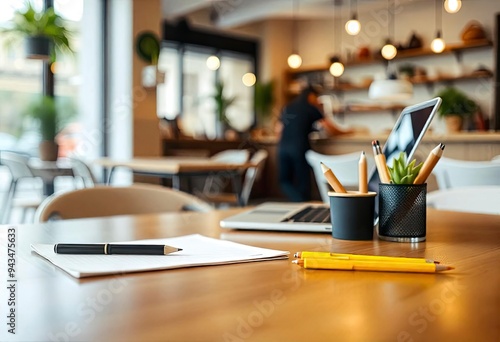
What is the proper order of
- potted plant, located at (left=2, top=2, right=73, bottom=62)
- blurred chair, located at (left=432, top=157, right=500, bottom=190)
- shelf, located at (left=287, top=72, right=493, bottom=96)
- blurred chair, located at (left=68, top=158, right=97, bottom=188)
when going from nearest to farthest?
blurred chair, located at (left=432, top=157, right=500, bottom=190)
blurred chair, located at (left=68, top=158, right=97, bottom=188)
potted plant, located at (left=2, top=2, right=73, bottom=62)
shelf, located at (left=287, top=72, right=493, bottom=96)

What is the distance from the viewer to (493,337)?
508 millimetres

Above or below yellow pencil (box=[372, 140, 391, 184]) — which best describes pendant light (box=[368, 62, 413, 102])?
above

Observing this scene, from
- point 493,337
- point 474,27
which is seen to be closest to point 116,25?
point 474,27

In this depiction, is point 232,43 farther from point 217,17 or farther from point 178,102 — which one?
point 178,102

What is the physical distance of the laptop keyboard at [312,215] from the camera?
1.18 m

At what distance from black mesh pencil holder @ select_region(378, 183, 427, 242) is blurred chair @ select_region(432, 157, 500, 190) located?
2179mm

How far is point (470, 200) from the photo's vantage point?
1.75m

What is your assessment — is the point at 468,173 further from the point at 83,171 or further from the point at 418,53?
the point at 418,53

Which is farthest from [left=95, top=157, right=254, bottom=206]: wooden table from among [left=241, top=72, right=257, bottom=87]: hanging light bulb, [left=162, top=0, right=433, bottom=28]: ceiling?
[left=241, top=72, right=257, bottom=87]: hanging light bulb

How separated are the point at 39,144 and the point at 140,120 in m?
1.50

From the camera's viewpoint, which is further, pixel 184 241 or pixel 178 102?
pixel 178 102

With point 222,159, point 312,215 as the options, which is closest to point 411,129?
point 312,215

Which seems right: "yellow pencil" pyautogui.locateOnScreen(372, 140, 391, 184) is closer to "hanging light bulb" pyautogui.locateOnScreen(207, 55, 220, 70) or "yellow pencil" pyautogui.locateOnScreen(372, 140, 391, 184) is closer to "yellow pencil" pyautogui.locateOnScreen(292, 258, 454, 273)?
"yellow pencil" pyautogui.locateOnScreen(292, 258, 454, 273)

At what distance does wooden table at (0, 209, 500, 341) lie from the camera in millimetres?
504
